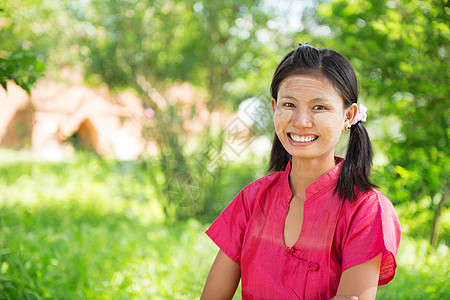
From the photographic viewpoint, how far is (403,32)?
11.4 ft

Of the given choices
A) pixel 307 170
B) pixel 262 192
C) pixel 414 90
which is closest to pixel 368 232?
pixel 307 170

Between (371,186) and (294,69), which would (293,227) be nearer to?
Result: (371,186)

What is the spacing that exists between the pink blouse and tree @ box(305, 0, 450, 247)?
2018 millimetres

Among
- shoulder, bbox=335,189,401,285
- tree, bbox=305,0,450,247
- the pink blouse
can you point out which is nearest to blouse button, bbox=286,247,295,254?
the pink blouse

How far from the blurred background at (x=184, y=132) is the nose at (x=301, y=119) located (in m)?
1.49

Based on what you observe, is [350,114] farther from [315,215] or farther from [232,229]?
[232,229]

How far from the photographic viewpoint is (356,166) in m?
1.53

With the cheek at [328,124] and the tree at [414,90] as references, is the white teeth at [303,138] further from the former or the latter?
the tree at [414,90]

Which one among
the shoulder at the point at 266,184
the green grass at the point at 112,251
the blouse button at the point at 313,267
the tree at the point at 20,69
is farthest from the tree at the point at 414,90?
the tree at the point at 20,69

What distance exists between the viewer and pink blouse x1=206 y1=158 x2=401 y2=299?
1379 mm

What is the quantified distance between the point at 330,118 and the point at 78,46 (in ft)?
19.3

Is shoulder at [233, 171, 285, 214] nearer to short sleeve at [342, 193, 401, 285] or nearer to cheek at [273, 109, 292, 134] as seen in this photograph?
cheek at [273, 109, 292, 134]

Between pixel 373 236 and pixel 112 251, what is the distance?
9.79 ft

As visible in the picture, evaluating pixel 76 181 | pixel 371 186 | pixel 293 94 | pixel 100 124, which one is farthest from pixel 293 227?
pixel 100 124
